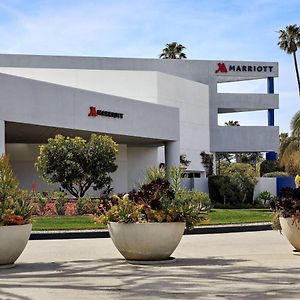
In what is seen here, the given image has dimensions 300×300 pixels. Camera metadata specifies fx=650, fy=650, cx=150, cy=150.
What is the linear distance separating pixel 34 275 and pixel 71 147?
19014 mm

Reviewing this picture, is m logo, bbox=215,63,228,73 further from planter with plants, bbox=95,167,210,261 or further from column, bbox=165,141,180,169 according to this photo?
planter with plants, bbox=95,167,210,261

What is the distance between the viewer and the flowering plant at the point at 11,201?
452 inches

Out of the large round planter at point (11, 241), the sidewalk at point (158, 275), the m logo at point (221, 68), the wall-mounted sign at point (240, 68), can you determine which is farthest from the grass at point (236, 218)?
the wall-mounted sign at point (240, 68)

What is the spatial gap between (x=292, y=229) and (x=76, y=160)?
1775 centimetres

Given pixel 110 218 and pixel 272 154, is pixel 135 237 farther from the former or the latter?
pixel 272 154

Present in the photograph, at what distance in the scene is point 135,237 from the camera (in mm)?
11531

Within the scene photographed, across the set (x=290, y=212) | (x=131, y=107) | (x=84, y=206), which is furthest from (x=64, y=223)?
(x=131, y=107)

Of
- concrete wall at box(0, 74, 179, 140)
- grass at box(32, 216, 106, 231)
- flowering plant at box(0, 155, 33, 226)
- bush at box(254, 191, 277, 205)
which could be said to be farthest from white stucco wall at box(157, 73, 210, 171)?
flowering plant at box(0, 155, 33, 226)

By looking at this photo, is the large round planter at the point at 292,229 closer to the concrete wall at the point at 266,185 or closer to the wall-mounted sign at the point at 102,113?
the wall-mounted sign at the point at 102,113

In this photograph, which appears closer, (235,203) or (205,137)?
(235,203)

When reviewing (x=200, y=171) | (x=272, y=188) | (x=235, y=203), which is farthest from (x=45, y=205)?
(x=200, y=171)

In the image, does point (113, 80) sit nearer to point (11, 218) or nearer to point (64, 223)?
point (64, 223)

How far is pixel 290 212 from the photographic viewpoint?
1270cm

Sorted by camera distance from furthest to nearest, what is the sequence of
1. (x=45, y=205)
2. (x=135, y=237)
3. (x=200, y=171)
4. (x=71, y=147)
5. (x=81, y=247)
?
1. (x=200, y=171)
2. (x=71, y=147)
3. (x=45, y=205)
4. (x=81, y=247)
5. (x=135, y=237)
